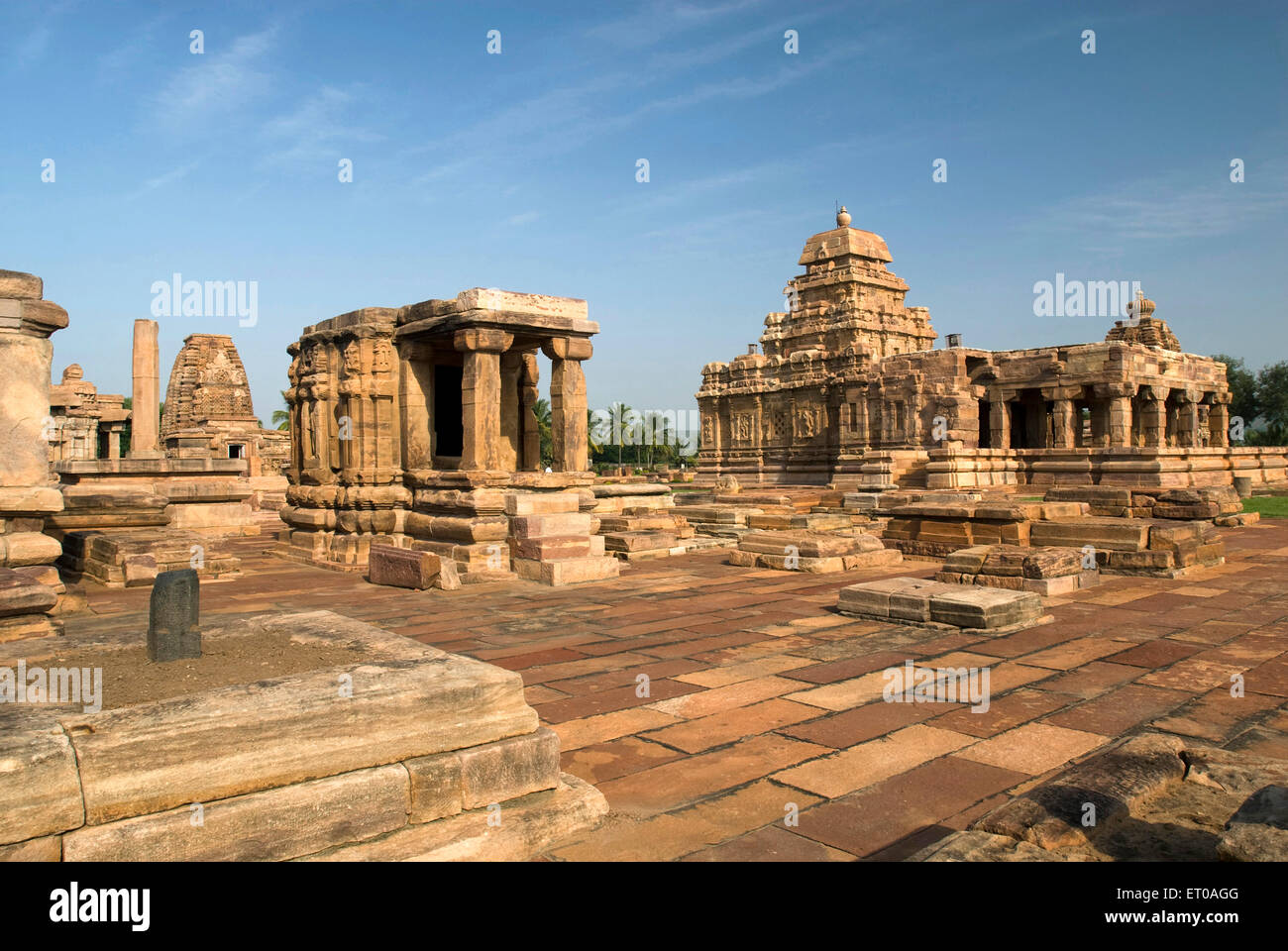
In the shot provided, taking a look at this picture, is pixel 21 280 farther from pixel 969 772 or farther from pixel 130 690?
pixel 969 772

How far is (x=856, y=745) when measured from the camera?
13.5ft

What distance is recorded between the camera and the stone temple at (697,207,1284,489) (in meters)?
22.4

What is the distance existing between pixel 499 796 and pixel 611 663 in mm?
2493

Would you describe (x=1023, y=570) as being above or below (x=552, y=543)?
below

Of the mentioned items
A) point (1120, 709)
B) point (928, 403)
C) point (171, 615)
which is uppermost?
point (928, 403)

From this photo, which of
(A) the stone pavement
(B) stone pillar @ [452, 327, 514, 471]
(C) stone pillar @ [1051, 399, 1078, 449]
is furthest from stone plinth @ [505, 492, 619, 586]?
(C) stone pillar @ [1051, 399, 1078, 449]

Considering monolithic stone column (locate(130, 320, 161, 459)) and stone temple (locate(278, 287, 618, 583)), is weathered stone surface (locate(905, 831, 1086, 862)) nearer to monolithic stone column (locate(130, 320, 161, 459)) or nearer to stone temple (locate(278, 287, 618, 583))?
stone temple (locate(278, 287, 618, 583))

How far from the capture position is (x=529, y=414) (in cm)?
1280

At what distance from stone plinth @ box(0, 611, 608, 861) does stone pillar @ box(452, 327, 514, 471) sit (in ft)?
21.9

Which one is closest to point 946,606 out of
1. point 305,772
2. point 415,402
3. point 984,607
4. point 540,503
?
point 984,607

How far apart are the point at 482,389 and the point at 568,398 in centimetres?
133

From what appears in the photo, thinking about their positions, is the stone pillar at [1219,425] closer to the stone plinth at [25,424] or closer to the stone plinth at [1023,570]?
the stone plinth at [1023,570]

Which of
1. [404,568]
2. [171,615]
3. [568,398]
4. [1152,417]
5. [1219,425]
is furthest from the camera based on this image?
[1219,425]

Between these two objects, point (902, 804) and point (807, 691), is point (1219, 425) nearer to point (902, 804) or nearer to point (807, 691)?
point (807, 691)
